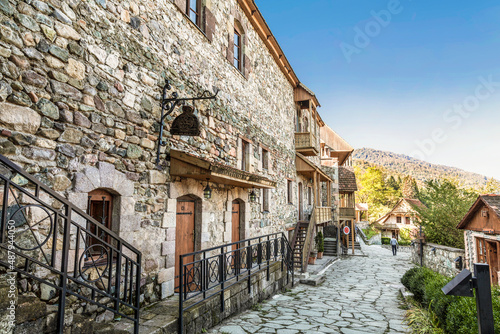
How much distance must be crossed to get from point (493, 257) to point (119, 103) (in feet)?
37.9

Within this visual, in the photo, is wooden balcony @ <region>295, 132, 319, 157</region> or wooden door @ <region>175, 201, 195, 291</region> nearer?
wooden door @ <region>175, 201, 195, 291</region>

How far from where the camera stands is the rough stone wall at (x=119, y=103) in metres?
3.19

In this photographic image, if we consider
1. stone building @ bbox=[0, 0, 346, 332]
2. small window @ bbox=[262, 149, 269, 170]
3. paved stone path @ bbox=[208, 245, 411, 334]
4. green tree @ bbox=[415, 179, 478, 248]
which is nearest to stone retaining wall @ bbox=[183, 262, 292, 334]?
paved stone path @ bbox=[208, 245, 411, 334]

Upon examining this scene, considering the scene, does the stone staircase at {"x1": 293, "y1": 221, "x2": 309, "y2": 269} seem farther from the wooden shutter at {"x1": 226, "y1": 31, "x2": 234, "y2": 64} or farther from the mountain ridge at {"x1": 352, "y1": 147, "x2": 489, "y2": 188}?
the mountain ridge at {"x1": 352, "y1": 147, "x2": 489, "y2": 188}

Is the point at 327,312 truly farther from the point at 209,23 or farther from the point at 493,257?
the point at 209,23

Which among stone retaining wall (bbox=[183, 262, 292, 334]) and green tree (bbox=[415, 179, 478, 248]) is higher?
green tree (bbox=[415, 179, 478, 248])

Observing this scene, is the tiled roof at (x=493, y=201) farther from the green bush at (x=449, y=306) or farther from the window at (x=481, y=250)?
the green bush at (x=449, y=306)

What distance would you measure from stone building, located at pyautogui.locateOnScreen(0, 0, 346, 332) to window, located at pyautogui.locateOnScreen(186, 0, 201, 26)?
0.10 feet

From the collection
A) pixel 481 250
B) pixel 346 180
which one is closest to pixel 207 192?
pixel 481 250

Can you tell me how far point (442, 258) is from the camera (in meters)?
12.1

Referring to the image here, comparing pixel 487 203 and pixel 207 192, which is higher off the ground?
pixel 207 192

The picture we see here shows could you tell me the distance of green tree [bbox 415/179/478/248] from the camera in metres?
13.0

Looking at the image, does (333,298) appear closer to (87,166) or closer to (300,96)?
(87,166)

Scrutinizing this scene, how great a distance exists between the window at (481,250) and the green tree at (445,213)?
2766 mm
